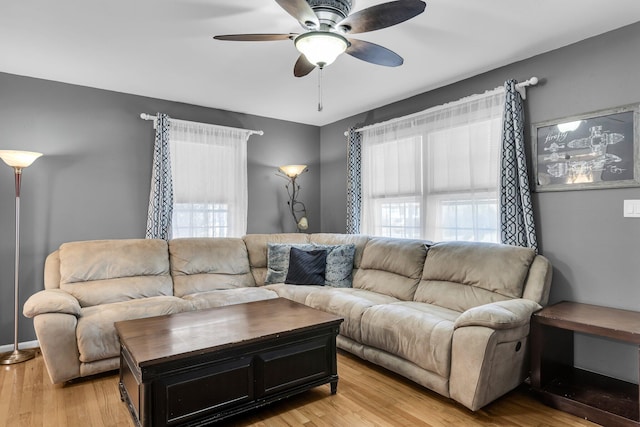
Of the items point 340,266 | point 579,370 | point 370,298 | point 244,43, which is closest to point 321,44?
point 244,43

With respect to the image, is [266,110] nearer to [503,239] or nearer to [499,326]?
[503,239]

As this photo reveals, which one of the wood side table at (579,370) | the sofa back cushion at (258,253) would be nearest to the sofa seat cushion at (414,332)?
the wood side table at (579,370)

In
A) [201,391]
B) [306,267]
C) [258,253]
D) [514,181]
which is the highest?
[514,181]

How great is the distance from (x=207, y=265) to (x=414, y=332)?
220cm

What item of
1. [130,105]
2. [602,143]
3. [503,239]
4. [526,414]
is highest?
[130,105]

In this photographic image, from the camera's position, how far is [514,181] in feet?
9.63

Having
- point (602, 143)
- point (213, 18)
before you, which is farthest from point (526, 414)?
point (213, 18)

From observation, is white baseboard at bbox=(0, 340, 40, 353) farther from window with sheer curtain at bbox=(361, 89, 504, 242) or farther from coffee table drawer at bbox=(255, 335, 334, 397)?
window with sheer curtain at bbox=(361, 89, 504, 242)

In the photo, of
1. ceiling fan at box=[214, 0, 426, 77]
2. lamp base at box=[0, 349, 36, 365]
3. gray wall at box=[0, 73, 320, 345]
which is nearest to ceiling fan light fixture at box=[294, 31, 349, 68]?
ceiling fan at box=[214, 0, 426, 77]

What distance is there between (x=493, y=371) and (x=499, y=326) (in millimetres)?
305

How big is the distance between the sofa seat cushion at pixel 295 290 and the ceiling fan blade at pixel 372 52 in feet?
6.82

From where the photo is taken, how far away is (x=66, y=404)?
2.32 meters

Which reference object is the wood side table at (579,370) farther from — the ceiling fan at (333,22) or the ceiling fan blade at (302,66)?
the ceiling fan blade at (302,66)

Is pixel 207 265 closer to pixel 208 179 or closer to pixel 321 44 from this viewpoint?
pixel 208 179
